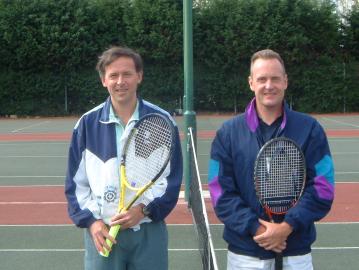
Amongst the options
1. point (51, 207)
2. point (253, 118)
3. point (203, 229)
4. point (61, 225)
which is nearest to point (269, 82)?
point (253, 118)

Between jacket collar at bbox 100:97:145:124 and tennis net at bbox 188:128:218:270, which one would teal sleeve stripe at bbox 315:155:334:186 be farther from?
jacket collar at bbox 100:97:145:124

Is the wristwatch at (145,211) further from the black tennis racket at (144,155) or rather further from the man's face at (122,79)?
the man's face at (122,79)

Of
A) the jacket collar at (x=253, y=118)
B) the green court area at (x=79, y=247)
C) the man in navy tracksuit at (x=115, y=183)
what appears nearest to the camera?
the jacket collar at (x=253, y=118)

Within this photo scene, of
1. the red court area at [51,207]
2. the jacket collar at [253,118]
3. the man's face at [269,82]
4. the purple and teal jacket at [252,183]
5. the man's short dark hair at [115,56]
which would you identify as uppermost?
the man's short dark hair at [115,56]

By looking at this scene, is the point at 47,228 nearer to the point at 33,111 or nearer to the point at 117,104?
the point at 117,104

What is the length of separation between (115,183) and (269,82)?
97 cm

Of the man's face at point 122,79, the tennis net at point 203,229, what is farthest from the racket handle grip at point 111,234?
the man's face at point 122,79

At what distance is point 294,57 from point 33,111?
43.1ft

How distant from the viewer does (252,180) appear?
2.96 meters

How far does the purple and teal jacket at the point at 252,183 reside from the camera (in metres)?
2.92

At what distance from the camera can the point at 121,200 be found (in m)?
3.08

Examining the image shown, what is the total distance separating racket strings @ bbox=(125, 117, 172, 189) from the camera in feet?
10.2

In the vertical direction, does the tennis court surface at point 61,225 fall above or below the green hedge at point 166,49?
below

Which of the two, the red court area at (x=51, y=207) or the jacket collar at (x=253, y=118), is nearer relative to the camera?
the jacket collar at (x=253, y=118)
